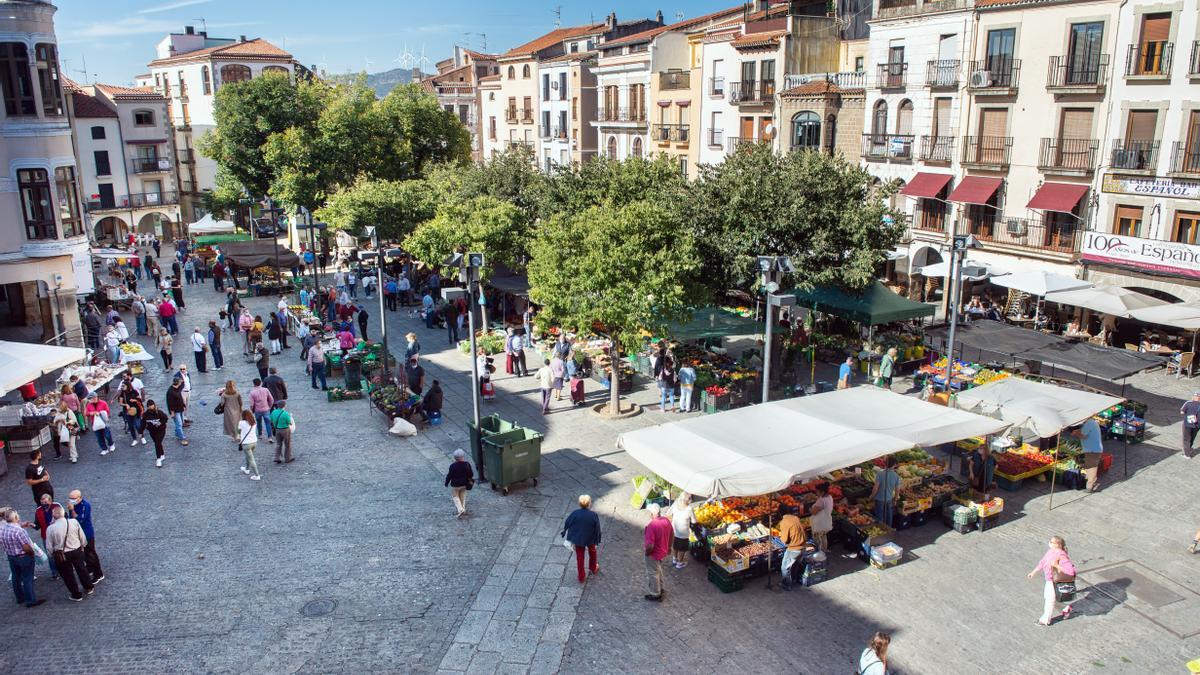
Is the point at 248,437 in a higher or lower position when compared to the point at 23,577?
higher

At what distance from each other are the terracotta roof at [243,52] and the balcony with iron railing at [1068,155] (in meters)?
56.0

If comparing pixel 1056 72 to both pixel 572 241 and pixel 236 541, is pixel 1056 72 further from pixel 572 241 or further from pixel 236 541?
pixel 236 541

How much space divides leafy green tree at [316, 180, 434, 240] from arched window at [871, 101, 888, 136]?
19060mm

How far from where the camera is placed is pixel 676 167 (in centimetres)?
3084

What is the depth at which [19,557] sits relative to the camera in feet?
39.2

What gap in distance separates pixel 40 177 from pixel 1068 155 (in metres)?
32.6

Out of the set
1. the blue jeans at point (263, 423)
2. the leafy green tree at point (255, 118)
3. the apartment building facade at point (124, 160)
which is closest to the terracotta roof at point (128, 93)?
the apartment building facade at point (124, 160)

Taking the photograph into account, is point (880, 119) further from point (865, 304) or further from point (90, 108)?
point (90, 108)

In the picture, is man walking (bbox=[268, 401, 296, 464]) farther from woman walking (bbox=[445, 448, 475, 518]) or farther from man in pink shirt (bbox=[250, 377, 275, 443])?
woman walking (bbox=[445, 448, 475, 518])

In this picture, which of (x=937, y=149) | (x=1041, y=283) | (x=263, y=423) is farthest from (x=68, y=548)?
(x=937, y=149)

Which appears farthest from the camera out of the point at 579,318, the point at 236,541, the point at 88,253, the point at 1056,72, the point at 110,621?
the point at 1056,72

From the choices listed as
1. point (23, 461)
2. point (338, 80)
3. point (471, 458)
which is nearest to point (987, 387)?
point (471, 458)

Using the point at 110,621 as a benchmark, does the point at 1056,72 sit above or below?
above

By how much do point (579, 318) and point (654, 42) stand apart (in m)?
31.5
